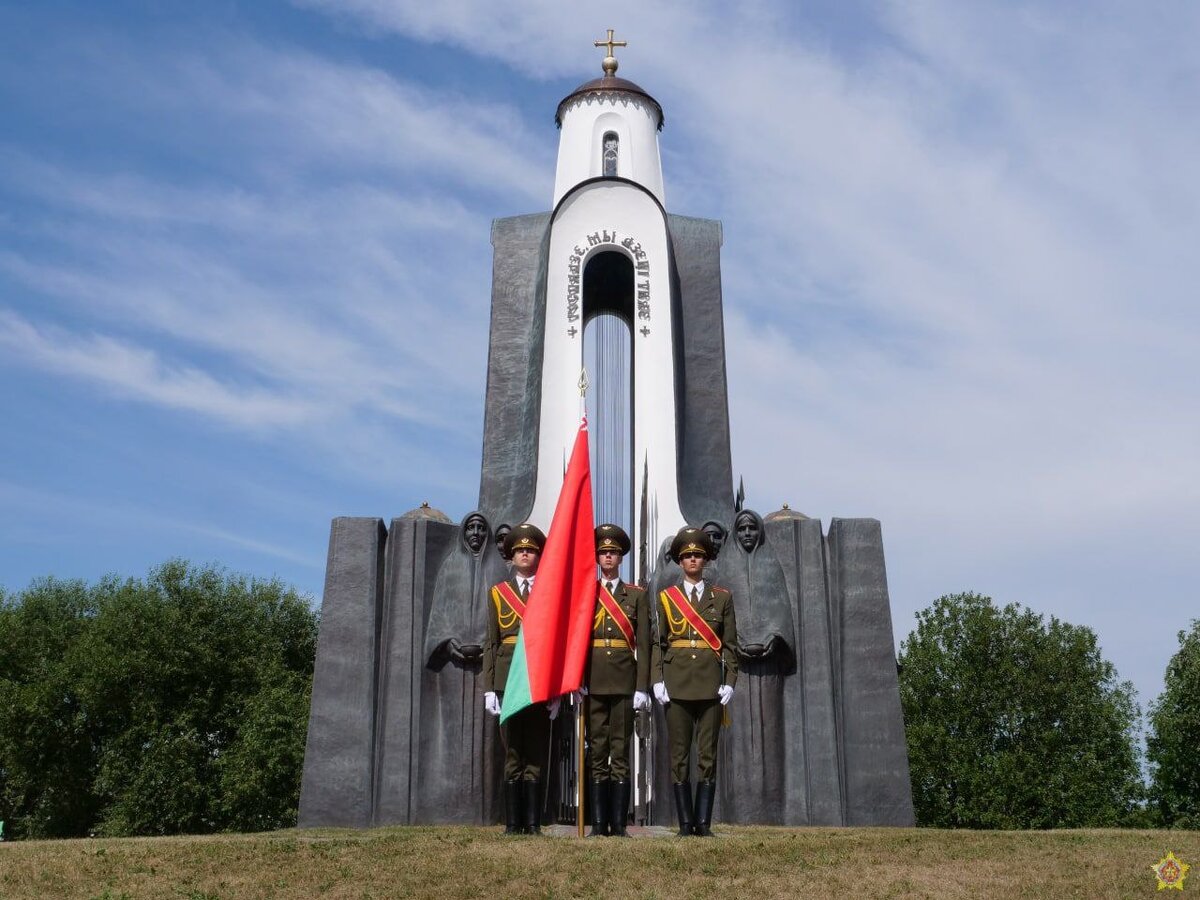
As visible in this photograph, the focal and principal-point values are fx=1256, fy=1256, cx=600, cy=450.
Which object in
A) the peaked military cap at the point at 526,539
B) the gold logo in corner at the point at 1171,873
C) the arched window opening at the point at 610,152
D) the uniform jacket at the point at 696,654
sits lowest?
the gold logo in corner at the point at 1171,873

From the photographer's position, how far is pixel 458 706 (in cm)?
1132

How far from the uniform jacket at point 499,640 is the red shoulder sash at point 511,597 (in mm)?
14

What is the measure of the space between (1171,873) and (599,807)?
3532 millimetres

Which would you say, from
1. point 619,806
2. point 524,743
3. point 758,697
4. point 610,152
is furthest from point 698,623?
point 610,152

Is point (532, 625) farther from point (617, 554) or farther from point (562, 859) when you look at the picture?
point (562, 859)

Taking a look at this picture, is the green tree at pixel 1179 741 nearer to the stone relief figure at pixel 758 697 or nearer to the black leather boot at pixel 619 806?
the stone relief figure at pixel 758 697

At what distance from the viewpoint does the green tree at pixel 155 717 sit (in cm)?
2372

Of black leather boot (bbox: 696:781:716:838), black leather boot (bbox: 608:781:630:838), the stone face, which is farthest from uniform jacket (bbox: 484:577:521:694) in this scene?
the stone face

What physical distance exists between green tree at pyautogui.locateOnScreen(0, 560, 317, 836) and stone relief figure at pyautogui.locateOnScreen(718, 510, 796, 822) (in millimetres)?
14118

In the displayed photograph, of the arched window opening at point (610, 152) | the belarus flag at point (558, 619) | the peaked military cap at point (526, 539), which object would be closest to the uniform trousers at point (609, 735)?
the belarus flag at point (558, 619)

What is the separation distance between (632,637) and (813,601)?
3.66 meters

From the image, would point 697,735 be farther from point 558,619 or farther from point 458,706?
point 458,706

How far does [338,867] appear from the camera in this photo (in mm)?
7191

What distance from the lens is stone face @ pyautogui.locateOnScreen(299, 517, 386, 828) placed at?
11062mm
